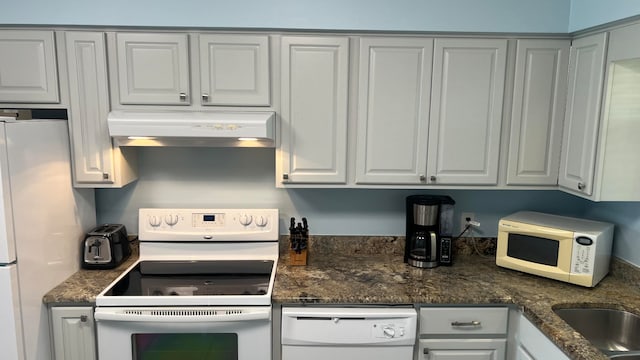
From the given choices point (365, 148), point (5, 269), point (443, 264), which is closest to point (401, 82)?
point (365, 148)

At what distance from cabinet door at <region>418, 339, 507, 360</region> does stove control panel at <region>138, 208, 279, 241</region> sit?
1.01 meters

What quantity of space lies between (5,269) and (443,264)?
2.13 metres

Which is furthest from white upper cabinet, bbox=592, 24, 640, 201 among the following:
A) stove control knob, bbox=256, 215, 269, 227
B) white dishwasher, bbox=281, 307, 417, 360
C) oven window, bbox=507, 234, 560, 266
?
stove control knob, bbox=256, 215, 269, 227

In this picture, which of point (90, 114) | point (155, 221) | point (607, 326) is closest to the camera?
point (607, 326)

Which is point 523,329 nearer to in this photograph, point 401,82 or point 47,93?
point 401,82

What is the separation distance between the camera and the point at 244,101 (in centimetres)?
221

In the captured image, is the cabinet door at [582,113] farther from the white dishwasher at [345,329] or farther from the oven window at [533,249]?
the white dishwasher at [345,329]

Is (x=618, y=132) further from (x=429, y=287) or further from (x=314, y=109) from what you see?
(x=314, y=109)

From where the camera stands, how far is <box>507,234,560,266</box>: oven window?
7.19 feet

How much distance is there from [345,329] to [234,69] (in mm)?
1393

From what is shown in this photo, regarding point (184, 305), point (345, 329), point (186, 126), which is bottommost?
point (345, 329)

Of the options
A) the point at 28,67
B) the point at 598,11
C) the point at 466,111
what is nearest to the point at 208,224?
the point at 28,67

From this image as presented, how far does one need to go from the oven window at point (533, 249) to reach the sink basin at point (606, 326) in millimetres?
287

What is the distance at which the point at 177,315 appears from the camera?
6.41ft
